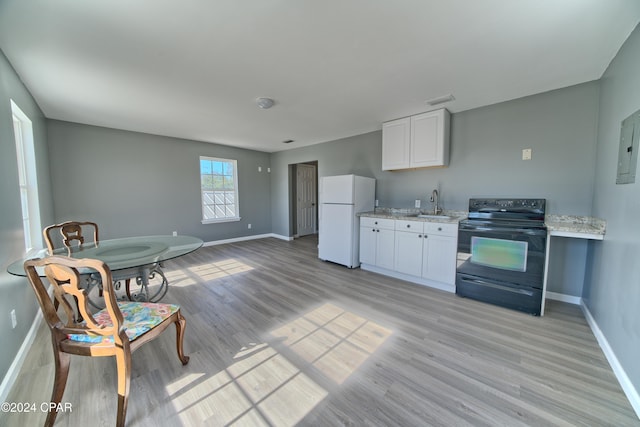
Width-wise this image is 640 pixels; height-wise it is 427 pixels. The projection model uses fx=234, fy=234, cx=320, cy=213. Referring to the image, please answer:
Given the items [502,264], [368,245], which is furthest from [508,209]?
[368,245]

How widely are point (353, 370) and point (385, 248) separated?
203 centimetres

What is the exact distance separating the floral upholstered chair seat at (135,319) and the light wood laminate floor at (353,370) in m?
0.43

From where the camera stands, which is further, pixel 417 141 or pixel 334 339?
pixel 417 141

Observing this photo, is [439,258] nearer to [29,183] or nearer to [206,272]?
[206,272]

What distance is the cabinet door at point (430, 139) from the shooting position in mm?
3117

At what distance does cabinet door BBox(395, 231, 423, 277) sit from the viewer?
3102 millimetres

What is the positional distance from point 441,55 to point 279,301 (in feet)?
9.36

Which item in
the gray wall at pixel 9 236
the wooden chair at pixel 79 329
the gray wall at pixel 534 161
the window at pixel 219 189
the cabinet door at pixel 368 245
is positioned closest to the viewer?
the wooden chair at pixel 79 329

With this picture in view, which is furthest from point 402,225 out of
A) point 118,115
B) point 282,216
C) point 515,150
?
point 118,115

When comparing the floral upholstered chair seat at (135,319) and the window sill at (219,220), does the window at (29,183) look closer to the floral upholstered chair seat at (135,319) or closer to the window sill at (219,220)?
the floral upholstered chair seat at (135,319)

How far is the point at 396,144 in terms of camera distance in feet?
11.6

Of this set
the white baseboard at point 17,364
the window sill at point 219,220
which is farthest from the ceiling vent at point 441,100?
the window sill at point 219,220

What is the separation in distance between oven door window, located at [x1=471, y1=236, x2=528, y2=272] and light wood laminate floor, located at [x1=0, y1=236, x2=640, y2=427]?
0.48m

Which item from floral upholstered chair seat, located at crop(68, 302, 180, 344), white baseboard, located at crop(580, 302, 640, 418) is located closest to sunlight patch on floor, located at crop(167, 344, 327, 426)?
floral upholstered chair seat, located at crop(68, 302, 180, 344)
